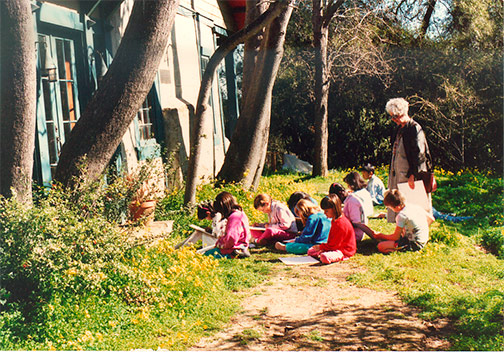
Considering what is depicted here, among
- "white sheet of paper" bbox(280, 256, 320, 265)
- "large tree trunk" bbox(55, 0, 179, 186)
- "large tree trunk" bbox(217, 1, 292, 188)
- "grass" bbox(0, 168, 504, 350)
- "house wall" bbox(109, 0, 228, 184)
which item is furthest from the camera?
"large tree trunk" bbox(217, 1, 292, 188)

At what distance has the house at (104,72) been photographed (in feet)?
25.3

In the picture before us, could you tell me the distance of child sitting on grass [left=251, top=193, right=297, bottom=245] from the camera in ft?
26.8

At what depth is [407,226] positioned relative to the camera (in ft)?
24.2

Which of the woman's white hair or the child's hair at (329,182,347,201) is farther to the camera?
the child's hair at (329,182,347,201)

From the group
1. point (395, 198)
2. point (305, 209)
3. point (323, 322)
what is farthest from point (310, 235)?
point (323, 322)

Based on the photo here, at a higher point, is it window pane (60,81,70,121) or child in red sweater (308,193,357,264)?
window pane (60,81,70,121)

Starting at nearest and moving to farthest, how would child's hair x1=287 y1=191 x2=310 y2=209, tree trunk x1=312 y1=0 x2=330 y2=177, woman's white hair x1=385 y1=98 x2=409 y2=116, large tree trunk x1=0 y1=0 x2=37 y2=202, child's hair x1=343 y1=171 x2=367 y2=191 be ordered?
large tree trunk x1=0 y1=0 x2=37 y2=202
woman's white hair x1=385 y1=98 x2=409 y2=116
child's hair x1=287 y1=191 x2=310 y2=209
child's hair x1=343 y1=171 x2=367 y2=191
tree trunk x1=312 y1=0 x2=330 y2=177

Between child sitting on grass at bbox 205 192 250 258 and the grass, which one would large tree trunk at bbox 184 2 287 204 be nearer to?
child sitting on grass at bbox 205 192 250 258

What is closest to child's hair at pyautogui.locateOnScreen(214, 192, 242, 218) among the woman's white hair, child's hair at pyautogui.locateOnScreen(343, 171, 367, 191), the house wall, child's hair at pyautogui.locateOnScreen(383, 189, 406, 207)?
child's hair at pyautogui.locateOnScreen(383, 189, 406, 207)

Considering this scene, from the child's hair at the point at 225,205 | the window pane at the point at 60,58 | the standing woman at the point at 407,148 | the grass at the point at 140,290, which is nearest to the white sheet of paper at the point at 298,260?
the grass at the point at 140,290

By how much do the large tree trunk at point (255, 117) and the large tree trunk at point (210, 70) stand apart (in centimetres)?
214

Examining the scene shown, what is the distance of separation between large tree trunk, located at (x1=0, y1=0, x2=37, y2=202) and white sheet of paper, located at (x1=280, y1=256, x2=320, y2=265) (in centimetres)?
331

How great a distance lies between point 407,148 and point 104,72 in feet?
15.5

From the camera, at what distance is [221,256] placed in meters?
7.32
